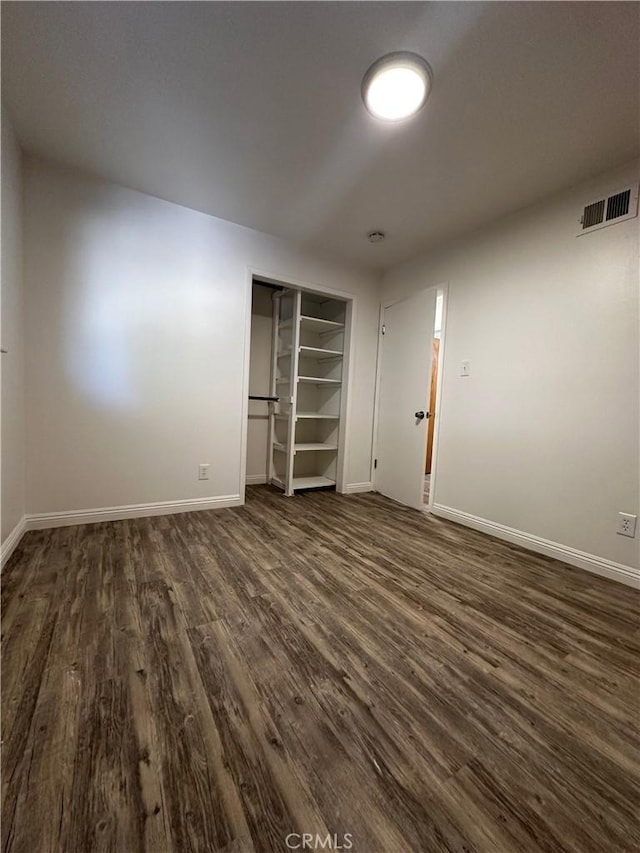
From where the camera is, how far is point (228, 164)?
2107mm

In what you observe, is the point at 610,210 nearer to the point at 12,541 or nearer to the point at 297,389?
the point at 297,389

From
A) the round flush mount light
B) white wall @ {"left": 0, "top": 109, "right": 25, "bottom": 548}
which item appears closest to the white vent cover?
the round flush mount light

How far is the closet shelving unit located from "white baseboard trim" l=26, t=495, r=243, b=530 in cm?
81

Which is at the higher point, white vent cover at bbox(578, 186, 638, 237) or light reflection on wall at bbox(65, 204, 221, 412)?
white vent cover at bbox(578, 186, 638, 237)

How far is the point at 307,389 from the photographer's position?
410 centimetres

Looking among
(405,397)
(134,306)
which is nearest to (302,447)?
(405,397)

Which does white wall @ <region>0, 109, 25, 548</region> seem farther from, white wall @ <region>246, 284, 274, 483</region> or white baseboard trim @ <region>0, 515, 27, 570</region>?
white wall @ <region>246, 284, 274, 483</region>

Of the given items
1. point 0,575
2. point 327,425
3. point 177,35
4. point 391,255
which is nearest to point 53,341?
point 0,575

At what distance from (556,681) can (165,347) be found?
9.74ft

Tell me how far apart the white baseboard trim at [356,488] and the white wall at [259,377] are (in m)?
1.02

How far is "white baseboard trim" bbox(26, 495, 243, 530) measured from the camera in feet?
7.54

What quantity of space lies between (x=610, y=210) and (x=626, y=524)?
1.88 metres

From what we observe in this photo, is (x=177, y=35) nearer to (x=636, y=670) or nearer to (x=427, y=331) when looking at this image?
(x=427, y=331)

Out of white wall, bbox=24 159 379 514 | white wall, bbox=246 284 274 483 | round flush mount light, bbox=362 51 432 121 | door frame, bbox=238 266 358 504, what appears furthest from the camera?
white wall, bbox=246 284 274 483
